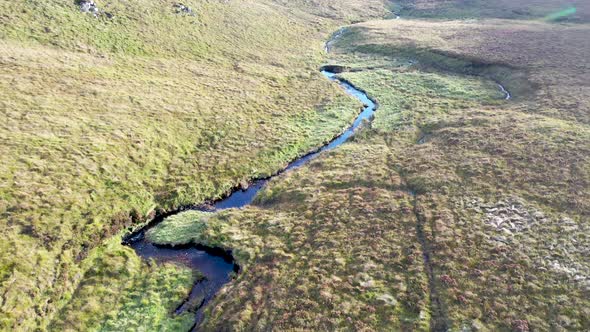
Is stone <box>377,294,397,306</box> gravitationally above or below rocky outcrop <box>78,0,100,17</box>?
below

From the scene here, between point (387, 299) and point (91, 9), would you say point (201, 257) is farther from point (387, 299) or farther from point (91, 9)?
point (91, 9)

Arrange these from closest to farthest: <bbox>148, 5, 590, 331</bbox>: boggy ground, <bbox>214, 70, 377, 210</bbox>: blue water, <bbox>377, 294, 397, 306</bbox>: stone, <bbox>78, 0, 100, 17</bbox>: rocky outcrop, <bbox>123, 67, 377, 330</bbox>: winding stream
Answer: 1. <bbox>148, 5, 590, 331</bbox>: boggy ground
2. <bbox>377, 294, 397, 306</bbox>: stone
3. <bbox>123, 67, 377, 330</bbox>: winding stream
4. <bbox>214, 70, 377, 210</bbox>: blue water
5. <bbox>78, 0, 100, 17</bbox>: rocky outcrop

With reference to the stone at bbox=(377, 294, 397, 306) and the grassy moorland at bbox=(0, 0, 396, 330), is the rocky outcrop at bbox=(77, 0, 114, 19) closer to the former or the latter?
the grassy moorland at bbox=(0, 0, 396, 330)

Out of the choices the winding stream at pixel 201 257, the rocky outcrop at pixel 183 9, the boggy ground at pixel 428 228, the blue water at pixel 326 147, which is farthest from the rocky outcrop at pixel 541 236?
the rocky outcrop at pixel 183 9

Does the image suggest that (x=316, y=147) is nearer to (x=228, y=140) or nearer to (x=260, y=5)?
(x=228, y=140)

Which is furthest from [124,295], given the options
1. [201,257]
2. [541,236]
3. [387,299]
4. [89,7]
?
[89,7]

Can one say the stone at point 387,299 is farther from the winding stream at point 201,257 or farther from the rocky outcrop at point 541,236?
the winding stream at point 201,257

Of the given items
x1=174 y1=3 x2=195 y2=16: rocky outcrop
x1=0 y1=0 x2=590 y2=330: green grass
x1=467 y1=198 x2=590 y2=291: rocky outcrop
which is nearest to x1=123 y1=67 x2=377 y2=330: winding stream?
x1=0 y1=0 x2=590 y2=330: green grass
